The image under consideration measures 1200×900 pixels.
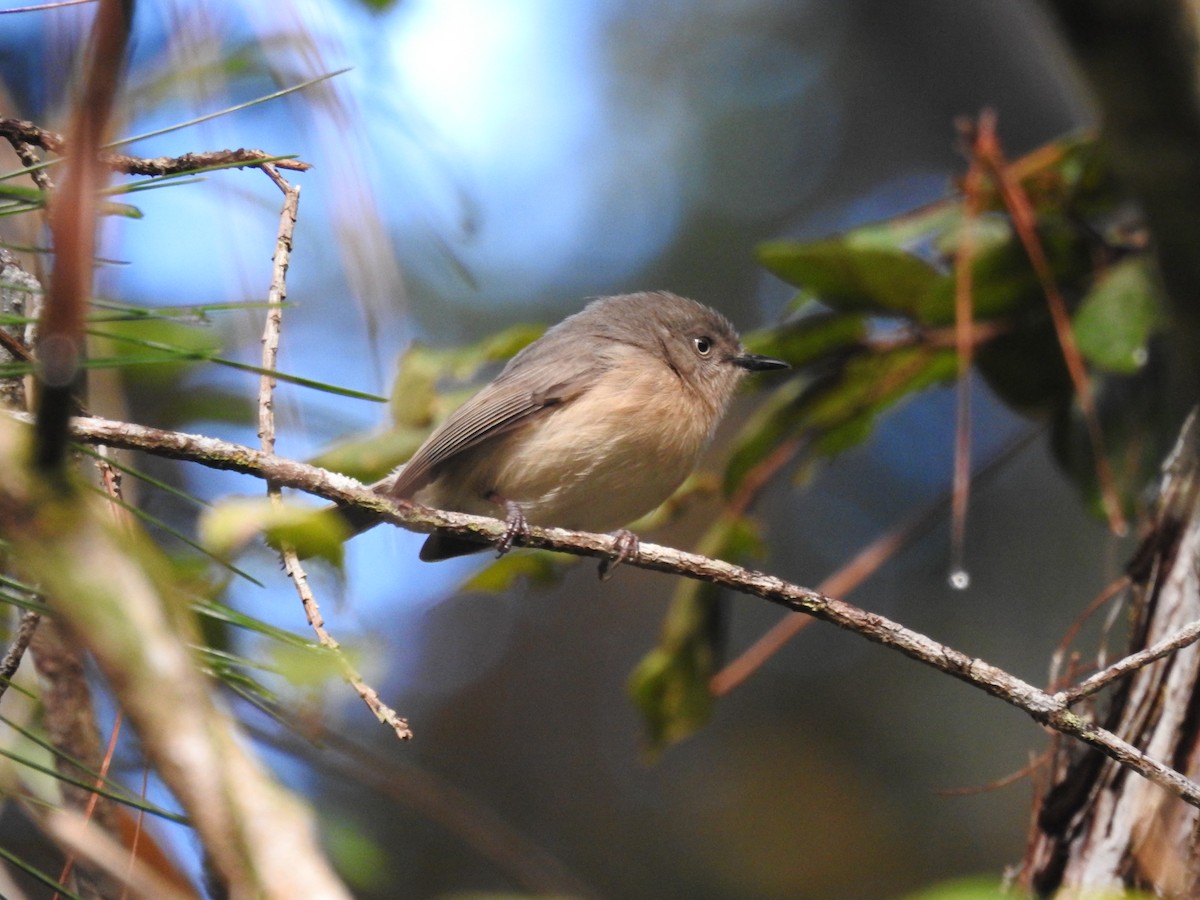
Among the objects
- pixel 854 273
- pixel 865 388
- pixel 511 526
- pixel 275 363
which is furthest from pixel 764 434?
pixel 275 363

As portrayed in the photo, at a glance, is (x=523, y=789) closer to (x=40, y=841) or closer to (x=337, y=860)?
(x=40, y=841)

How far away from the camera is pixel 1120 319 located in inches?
124

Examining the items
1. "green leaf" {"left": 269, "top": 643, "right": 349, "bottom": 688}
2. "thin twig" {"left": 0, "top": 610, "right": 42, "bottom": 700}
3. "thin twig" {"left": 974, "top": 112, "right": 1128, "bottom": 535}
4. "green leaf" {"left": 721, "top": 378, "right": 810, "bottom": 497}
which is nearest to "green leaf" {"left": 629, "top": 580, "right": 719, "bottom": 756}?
"green leaf" {"left": 721, "top": 378, "right": 810, "bottom": 497}

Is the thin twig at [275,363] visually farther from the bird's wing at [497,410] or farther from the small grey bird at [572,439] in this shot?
the bird's wing at [497,410]

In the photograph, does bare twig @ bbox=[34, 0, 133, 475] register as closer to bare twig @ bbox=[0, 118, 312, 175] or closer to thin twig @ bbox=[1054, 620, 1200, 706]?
bare twig @ bbox=[0, 118, 312, 175]

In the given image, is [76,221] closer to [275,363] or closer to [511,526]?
[275,363]

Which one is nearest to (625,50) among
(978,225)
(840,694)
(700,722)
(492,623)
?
(492,623)

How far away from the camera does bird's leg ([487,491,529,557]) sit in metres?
2.44

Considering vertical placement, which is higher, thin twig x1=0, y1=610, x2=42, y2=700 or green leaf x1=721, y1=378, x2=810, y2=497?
green leaf x1=721, y1=378, x2=810, y2=497

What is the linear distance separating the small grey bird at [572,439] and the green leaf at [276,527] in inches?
67.1

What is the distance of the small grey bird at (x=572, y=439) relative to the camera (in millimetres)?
3828

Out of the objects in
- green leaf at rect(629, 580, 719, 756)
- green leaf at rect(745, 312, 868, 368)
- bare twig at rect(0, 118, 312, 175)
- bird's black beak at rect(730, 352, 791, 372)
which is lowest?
green leaf at rect(629, 580, 719, 756)

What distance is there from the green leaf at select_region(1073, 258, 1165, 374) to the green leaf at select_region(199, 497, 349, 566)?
2221 mm

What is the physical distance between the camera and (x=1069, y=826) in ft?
8.20
